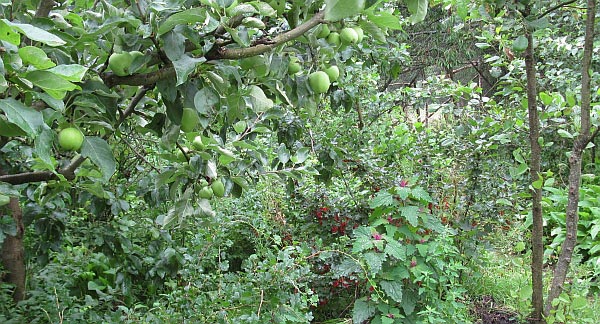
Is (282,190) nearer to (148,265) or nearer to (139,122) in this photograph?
(148,265)

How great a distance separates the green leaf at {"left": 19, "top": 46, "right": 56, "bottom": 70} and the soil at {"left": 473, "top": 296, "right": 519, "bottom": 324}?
108 inches

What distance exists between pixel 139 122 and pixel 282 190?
219 centimetres

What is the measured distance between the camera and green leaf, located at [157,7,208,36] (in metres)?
0.91

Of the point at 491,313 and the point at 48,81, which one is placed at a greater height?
the point at 48,81

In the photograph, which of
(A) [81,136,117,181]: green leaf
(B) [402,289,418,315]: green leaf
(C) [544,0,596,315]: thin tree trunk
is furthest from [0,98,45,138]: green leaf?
(C) [544,0,596,315]: thin tree trunk

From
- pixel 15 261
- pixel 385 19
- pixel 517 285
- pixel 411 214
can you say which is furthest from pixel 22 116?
pixel 517 285

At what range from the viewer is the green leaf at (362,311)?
2.42 m

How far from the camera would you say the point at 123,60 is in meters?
1.02

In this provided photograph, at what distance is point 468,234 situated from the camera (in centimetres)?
292

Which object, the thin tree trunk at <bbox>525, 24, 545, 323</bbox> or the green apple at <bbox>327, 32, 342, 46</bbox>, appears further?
the thin tree trunk at <bbox>525, 24, 545, 323</bbox>

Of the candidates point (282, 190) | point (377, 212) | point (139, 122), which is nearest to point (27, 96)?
point (139, 122)

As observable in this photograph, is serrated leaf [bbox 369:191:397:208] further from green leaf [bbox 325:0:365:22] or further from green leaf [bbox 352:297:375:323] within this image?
green leaf [bbox 325:0:365:22]

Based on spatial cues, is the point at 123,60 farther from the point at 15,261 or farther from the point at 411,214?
the point at 15,261

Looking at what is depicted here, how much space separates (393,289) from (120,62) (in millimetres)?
1779
